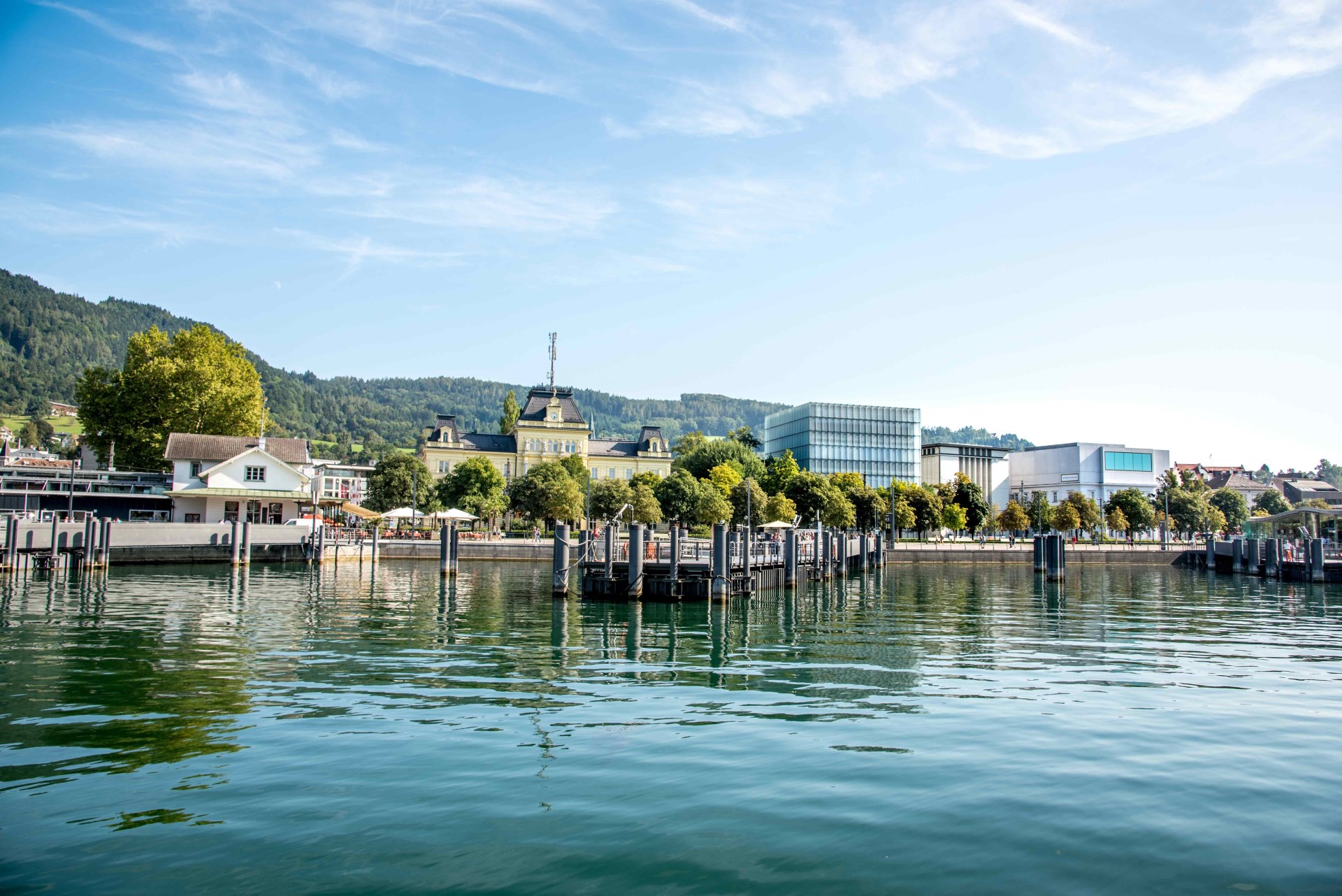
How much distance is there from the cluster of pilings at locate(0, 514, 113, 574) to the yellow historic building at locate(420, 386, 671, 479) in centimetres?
6936

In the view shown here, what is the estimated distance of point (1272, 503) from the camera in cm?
14750

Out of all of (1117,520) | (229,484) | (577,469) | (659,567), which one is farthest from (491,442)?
(659,567)

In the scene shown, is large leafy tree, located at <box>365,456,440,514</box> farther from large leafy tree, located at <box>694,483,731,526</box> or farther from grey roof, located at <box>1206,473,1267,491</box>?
→ grey roof, located at <box>1206,473,1267,491</box>

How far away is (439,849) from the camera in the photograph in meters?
8.23

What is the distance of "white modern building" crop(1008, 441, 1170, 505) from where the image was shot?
140 metres

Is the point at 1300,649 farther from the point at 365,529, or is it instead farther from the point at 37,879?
the point at 365,529

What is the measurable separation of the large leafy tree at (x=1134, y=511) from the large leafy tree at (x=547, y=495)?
62116 mm

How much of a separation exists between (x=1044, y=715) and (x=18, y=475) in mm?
84451

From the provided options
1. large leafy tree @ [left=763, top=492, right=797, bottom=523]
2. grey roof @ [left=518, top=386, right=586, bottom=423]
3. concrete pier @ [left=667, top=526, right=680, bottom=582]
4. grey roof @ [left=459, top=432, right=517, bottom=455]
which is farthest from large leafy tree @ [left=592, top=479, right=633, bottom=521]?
concrete pier @ [left=667, top=526, right=680, bottom=582]

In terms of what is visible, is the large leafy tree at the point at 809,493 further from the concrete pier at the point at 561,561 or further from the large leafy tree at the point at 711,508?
the concrete pier at the point at 561,561

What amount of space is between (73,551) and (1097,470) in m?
133

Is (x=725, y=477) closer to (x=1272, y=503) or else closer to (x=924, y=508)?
(x=924, y=508)

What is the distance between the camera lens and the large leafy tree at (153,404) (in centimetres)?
7294

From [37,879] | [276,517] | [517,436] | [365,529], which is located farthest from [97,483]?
[37,879]
